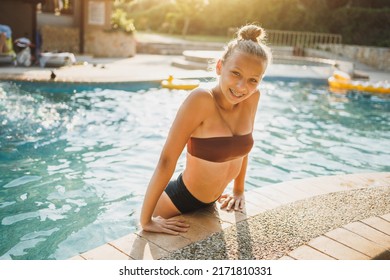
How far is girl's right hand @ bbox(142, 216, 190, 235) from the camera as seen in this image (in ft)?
8.29

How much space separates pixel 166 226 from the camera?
2.56 m

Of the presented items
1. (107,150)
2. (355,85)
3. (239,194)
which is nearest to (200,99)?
(239,194)

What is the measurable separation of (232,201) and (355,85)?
987 cm

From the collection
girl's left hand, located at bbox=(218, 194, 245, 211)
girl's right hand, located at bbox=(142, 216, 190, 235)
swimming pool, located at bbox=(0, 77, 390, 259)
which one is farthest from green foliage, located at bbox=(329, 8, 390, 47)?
girl's right hand, located at bbox=(142, 216, 190, 235)

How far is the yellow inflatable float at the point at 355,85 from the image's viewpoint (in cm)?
1128

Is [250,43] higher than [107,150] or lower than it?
higher

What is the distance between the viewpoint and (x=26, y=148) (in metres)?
5.56

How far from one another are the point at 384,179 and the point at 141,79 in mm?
7336

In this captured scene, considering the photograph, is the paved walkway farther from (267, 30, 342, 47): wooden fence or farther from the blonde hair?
(267, 30, 342, 47): wooden fence

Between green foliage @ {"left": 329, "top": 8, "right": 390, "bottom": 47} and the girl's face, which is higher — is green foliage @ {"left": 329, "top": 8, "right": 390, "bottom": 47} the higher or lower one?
the higher one

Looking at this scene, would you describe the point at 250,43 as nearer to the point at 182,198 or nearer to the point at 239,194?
the point at 182,198

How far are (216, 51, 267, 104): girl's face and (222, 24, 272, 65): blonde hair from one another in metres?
0.03

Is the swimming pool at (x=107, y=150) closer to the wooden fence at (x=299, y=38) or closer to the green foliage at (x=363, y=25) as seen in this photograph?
the green foliage at (x=363, y=25)
